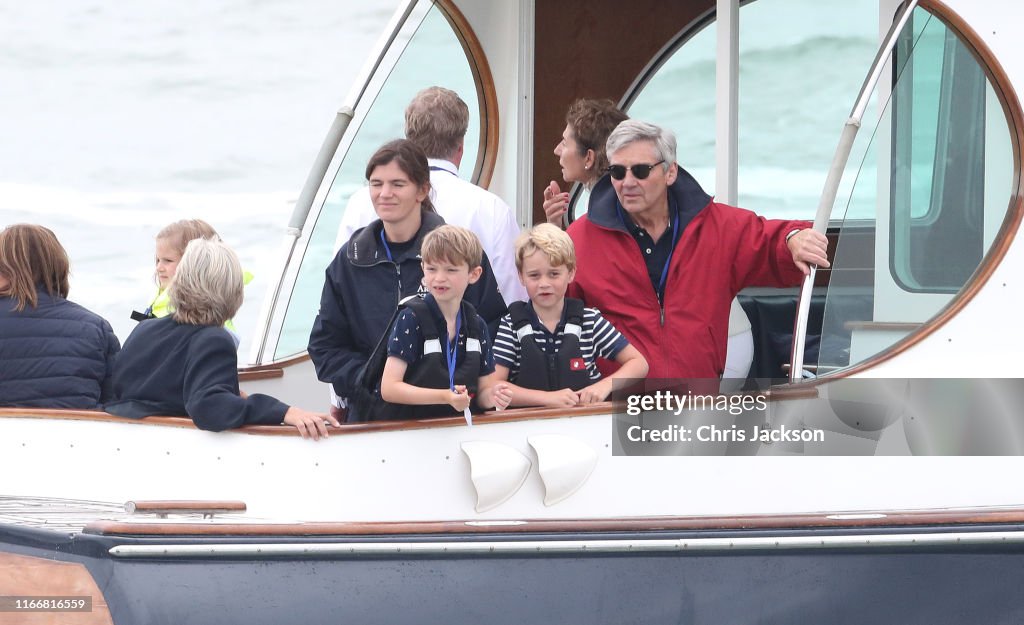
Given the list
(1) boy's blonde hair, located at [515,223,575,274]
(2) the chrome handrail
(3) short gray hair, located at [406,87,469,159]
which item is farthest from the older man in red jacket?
(2) the chrome handrail

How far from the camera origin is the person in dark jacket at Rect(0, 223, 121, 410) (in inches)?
158

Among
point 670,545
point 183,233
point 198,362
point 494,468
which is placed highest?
point 183,233

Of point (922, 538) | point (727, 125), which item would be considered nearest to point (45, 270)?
point (727, 125)

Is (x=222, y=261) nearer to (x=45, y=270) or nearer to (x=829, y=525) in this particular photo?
(x=45, y=270)

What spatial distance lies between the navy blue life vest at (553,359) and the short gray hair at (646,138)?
0.47 metres

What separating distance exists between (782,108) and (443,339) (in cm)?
246

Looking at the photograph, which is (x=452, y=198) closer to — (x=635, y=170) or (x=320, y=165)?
(x=635, y=170)

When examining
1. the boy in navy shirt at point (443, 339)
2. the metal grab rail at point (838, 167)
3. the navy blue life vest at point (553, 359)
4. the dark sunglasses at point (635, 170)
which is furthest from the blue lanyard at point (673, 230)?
the boy in navy shirt at point (443, 339)

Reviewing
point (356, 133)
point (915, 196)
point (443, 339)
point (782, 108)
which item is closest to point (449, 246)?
point (443, 339)

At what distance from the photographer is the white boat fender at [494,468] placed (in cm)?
362

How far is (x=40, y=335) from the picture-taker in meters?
4.02

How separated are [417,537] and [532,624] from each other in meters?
0.34

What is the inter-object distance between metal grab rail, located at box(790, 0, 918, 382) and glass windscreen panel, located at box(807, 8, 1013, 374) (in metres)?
0.04

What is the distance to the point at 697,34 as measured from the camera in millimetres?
5770
